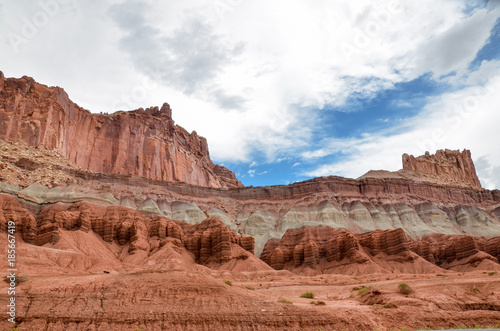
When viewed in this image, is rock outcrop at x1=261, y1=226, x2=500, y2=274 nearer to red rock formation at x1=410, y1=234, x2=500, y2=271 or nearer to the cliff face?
red rock formation at x1=410, y1=234, x2=500, y2=271

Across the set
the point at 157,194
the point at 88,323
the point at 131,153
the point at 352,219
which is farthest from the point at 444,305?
the point at 131,153

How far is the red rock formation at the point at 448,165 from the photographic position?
11827cm

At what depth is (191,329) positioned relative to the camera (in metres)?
19.4

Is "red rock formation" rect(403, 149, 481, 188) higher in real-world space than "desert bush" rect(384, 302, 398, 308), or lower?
higher

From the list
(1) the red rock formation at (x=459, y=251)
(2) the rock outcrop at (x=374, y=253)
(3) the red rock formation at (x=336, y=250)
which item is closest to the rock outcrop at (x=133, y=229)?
(3) the red rock formation at (x=336, y=250)

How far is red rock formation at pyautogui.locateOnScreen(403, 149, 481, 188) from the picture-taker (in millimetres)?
118269

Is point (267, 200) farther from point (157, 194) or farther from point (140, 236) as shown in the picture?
point (140, 236)

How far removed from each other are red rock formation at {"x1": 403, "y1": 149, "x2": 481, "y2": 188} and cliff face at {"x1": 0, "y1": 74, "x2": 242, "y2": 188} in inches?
2546

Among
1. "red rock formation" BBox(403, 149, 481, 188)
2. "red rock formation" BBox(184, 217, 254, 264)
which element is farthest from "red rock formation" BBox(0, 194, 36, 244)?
"red rock formation" BBox(403, 149, 481, 188)

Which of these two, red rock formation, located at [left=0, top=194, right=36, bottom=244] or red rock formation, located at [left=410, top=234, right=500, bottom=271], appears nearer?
red rock formation, located at [left=0, top=194, right=36, bottom=244]

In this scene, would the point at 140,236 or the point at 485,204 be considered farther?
the point at 485,204

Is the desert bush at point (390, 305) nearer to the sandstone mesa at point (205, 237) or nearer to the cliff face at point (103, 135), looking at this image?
the sandstone mesa at point (205, 237)

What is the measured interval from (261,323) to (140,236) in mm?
43342

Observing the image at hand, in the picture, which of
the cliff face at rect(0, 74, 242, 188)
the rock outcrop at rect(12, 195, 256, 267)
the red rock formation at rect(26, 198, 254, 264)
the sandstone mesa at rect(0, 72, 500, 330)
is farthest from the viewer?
the cliff face at rect(0, 74, 242, 188)
